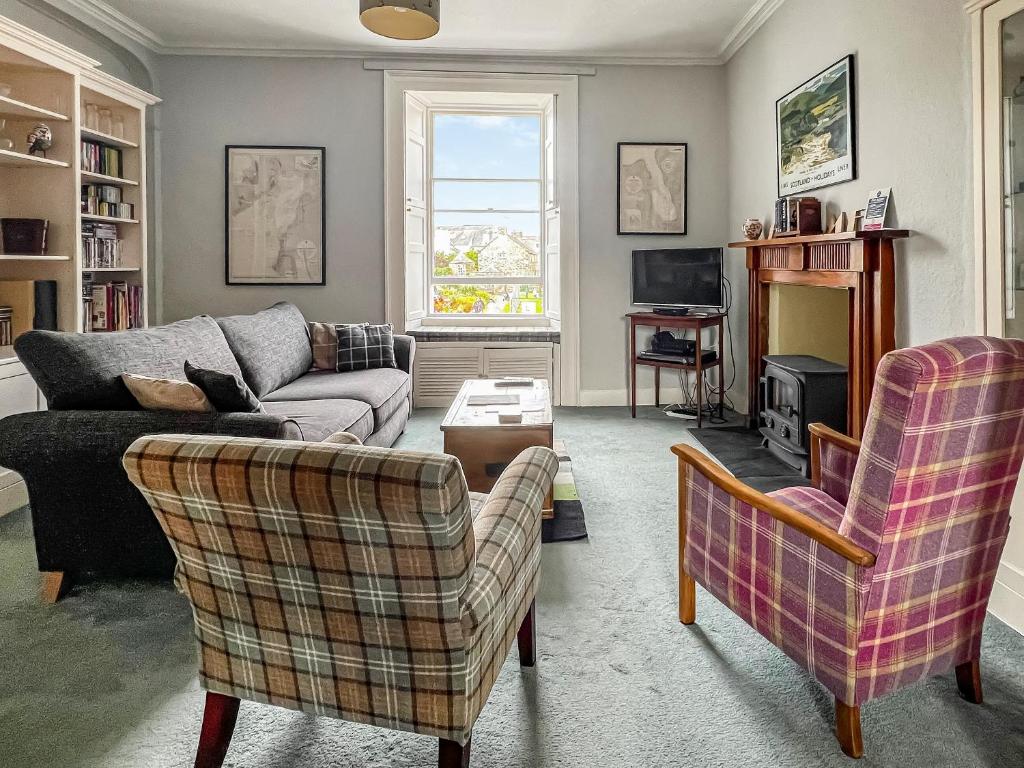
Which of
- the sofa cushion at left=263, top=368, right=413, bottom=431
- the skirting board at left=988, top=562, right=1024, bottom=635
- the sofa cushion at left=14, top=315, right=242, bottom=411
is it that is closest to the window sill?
the sofa cushion at left=263, top=368, right=413, bottom=431

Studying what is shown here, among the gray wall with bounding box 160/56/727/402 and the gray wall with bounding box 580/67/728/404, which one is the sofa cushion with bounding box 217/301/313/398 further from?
the gray wall with bounding box 580/67/728/404

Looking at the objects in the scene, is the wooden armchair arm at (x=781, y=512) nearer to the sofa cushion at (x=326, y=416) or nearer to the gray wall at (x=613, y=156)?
the sofa cushion at (x=326, y=416)

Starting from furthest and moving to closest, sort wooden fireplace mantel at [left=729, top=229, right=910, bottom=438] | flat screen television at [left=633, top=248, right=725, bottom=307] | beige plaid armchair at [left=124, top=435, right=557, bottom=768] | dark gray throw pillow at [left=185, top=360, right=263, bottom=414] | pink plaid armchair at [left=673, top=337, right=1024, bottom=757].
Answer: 1. flat screen television at [left=633, top=248, right=725, bottom=307]
2. wooden fireplace mantel at [left=729, top=229, right=910, bottom=438]
3. dark gray throw pillow at [left=185, top=360, right=263, bottom=414]
4. pink plaid armchair at [left=673, top=337, right=1024, bottom=757]
5. beige plaid armchair at [left=124, top=435, right=557, bottom=768]

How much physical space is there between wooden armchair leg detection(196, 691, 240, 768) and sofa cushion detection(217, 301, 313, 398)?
240 cm

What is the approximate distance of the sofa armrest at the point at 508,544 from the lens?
4.41ft

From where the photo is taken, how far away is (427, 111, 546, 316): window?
6227 mm

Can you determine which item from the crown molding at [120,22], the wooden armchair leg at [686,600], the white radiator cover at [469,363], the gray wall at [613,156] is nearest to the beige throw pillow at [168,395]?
the wooden armchair leg at [686,600]

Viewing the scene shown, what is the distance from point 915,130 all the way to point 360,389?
9.42 ft

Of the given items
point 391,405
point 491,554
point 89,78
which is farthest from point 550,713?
Result: point 89,78

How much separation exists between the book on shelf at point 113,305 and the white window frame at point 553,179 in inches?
68.9

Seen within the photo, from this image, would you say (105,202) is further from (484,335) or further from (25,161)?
(484,335)

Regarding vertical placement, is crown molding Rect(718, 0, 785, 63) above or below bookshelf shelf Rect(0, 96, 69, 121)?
above

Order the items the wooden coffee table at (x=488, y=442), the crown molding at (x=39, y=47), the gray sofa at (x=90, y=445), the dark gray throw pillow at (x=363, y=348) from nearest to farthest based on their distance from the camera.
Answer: the gray sofa at (x=90, y=445) → the wooden coffee table at (x=488, y=442) → the crown molding at (x=39, y=47) → the dark gray throw pillow at (x=363, y=348)

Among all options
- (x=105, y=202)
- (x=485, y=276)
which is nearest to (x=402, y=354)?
(x=485, y=276)
